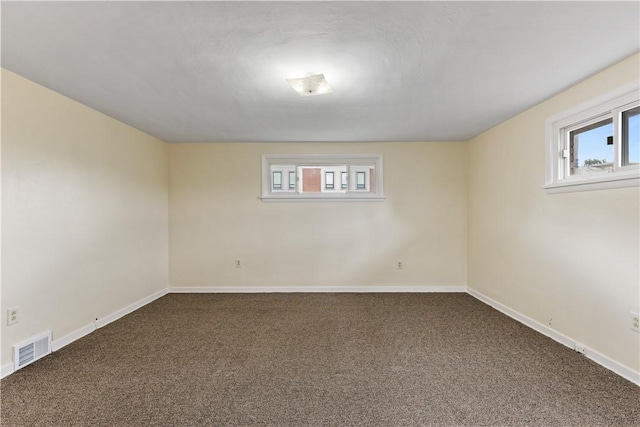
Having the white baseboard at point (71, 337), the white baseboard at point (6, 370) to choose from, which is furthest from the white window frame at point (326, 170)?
the white baseboard at point (6, 370)

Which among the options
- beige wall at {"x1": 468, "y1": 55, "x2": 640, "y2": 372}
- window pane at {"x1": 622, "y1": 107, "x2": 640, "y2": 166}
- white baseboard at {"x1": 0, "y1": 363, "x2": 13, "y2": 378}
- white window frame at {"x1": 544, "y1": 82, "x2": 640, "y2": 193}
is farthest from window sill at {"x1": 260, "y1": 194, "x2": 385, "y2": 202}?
white baseboard at {"x1": 0, "y1": 363, "x2": 13, "y2": 378}

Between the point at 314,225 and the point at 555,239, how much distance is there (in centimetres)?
283

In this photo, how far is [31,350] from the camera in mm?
2316

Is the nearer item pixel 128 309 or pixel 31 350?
pixel 31 350

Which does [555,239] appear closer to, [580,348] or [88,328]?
[580,348]

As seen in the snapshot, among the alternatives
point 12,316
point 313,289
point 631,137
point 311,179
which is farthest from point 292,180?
point 631,137

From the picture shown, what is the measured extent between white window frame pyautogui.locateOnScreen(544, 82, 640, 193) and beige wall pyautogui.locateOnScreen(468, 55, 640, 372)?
0.19ft

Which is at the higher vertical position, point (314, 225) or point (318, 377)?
point (314, 225)

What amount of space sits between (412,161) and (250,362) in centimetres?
345

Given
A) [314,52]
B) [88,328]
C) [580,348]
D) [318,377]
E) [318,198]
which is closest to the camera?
[314,52]

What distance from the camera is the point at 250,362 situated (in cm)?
233

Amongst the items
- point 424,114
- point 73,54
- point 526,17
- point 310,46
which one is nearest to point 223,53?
point 310,46

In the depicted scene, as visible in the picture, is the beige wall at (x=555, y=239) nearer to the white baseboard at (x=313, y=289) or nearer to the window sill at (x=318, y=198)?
the white baseboard at (x=313, y=289)

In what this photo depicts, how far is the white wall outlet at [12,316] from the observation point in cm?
216
